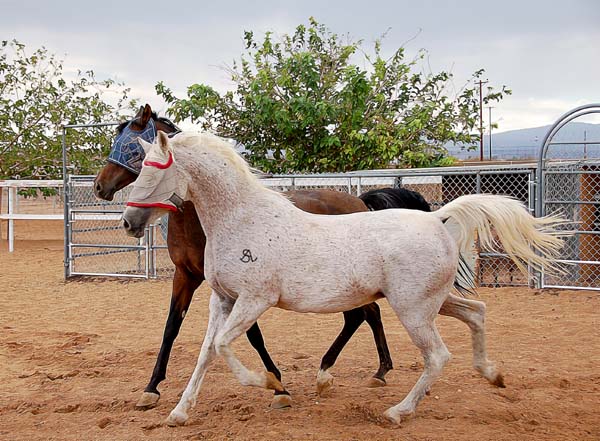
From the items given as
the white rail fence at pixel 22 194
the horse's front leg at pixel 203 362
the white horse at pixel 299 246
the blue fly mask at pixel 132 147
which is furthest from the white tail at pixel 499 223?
the white rail fence at pixel 22 194

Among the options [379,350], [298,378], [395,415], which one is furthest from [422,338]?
[298,378]

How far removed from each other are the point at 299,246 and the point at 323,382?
1305 mm

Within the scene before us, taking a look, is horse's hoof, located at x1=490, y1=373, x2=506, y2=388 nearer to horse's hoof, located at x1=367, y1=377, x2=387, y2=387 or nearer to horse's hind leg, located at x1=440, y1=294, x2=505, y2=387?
horse's hind leg, located at x1=440, y1=294, x2=505, y2=387

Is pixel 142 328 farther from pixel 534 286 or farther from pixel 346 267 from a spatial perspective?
pixel 534 286

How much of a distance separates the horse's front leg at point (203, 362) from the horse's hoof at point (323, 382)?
3.05 ft

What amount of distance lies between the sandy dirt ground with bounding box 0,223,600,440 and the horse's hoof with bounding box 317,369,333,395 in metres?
0.09

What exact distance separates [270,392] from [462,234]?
187 cm

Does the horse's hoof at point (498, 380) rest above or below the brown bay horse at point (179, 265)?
below

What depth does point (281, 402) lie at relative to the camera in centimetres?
449

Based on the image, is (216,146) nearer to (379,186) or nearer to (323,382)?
(323,382)

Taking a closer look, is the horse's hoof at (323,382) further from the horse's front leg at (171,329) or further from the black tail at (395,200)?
the black tail at (395,200)

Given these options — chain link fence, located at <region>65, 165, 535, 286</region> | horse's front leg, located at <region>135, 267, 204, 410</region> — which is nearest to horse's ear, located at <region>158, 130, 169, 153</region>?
horse's front leg, located at <region>135, 267, 204, 410</region>

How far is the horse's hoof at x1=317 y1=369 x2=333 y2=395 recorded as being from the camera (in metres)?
4.75

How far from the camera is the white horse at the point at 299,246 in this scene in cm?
390
